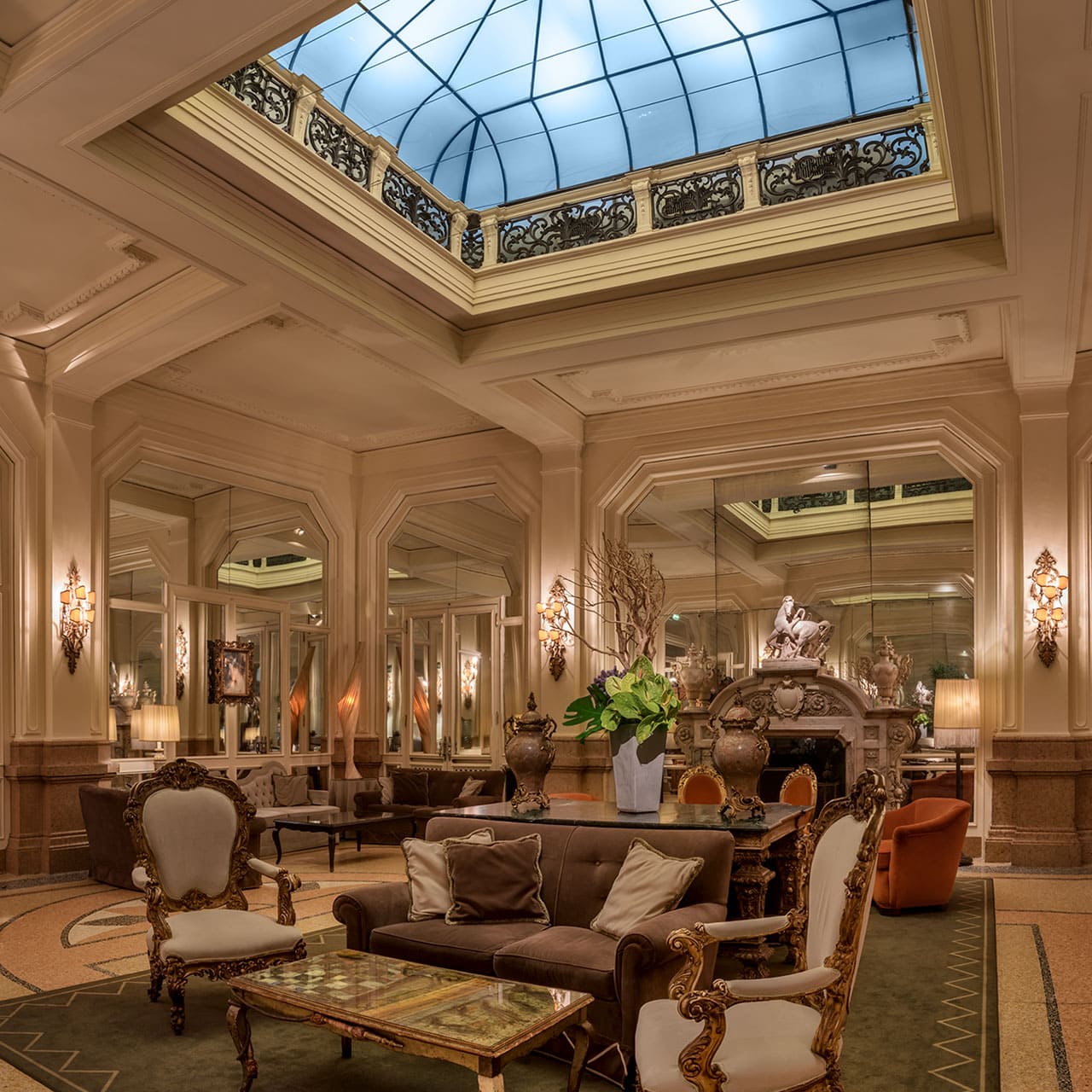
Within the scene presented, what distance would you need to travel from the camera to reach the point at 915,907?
22.1 feet

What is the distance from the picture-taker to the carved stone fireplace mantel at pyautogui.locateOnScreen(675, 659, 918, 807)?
8922 millimetres

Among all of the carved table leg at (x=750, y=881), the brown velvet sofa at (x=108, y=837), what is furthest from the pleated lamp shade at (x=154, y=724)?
the carved table leg at (x=750, y=881)

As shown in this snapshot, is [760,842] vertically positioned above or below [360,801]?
above

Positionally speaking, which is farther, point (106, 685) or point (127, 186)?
point (106, 685)

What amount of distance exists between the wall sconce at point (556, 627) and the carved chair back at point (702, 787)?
9.51 feet

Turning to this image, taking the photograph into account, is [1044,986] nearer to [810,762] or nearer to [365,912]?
[365,912]

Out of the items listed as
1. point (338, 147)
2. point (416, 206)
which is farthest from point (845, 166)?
point (338, 147)

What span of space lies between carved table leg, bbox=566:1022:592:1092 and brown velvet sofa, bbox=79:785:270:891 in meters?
4.47

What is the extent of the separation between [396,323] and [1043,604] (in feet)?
17.9

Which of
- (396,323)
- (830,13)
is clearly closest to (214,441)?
(396,323)

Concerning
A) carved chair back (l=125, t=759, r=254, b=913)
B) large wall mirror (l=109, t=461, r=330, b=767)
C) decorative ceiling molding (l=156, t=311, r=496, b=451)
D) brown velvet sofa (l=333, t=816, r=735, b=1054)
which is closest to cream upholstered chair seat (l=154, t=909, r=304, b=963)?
carved chair back (l=125, t=759, r=254, b=913)

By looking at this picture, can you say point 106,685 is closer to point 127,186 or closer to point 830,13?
point 127,186

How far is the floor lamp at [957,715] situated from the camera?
840cm

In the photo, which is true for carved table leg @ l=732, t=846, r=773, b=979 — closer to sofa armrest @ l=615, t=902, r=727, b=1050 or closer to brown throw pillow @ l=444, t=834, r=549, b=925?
sofa armrest @ l=615, t=902, r=727, b=1050
